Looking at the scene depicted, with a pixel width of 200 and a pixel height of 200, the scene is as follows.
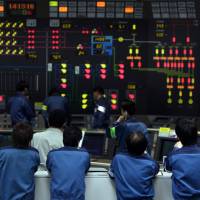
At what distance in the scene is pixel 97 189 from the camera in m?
4.24

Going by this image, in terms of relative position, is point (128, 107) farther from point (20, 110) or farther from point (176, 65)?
point (176, 65)

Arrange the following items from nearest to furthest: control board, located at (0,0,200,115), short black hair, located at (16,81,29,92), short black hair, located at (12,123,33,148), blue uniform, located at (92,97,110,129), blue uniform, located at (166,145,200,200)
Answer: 1. blue uniform, located at (166,145,200,200)
2. short black hair, located at (12,123,33,148)
3. blue uniform, located at (92,97,110,129)
4. short black hair, located at (16,81,29,92)
5. control board, located at (0,0,200,115)

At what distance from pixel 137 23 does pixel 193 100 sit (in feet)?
4.79

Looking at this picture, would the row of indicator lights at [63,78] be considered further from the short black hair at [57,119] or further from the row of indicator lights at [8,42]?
the short black hair at [57,119]

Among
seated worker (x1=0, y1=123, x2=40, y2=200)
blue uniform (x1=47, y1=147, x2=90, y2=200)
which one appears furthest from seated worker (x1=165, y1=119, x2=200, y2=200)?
seated worker (x1=0, y1=123, x2=40, y2=200)

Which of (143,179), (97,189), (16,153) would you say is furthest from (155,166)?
(16,153)

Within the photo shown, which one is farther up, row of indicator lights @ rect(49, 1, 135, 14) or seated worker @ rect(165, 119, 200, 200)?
row of indicator lights @ rect(49, 1, 135, 14)

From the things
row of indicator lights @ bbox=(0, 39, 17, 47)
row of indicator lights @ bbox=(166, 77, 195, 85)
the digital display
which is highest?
the digital display

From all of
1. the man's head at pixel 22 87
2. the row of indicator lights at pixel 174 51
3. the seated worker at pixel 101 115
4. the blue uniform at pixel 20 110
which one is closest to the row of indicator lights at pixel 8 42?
the man's head at pixel 22 87

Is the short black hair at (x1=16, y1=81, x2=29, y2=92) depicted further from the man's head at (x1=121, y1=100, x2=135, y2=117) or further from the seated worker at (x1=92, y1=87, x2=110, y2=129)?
the man's head at (x1=121, y1=100, x2=135, y2=117)

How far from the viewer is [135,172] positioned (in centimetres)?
401

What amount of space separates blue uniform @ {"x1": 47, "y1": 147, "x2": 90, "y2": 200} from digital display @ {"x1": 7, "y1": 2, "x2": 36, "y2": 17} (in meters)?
4.48

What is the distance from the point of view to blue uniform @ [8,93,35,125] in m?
7.46

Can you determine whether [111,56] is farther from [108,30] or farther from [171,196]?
[171,196]
